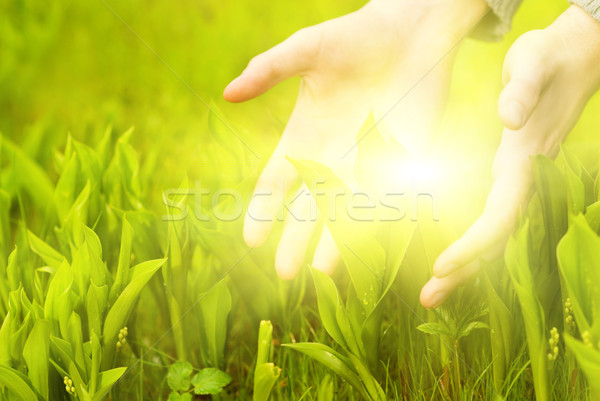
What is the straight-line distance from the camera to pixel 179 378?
32.1 inches

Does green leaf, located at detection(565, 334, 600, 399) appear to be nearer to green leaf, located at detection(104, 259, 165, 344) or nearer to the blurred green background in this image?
green leaf, located at detection(104, 259, 165, 344)

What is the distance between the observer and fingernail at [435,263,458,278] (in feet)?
2.41

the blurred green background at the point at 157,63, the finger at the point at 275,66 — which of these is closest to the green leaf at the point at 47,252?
the finger at the point at 275,66

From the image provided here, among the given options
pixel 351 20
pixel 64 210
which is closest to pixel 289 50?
pixel 351 20

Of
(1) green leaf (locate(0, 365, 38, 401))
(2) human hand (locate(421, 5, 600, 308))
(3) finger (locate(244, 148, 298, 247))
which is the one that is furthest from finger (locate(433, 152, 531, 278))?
(1) green leaf (locate(0, 365, 38, 401))

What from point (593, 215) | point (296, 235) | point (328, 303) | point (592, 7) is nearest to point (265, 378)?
point (328, 303)

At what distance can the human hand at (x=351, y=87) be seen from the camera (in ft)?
3.40

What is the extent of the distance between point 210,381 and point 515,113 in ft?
2.04

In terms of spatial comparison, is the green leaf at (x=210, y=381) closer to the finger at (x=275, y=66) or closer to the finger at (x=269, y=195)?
the finger at (x=269, y=195)

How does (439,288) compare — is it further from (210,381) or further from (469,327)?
(210,381)

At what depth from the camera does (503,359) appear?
2.47ft

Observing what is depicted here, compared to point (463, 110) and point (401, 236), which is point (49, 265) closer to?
point (401, 236)

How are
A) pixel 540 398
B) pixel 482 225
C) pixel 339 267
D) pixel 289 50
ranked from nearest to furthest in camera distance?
pixel 540 398, pixel 482 225, pixel 289 50, pixel 339 267

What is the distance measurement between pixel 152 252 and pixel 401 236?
43 cm
